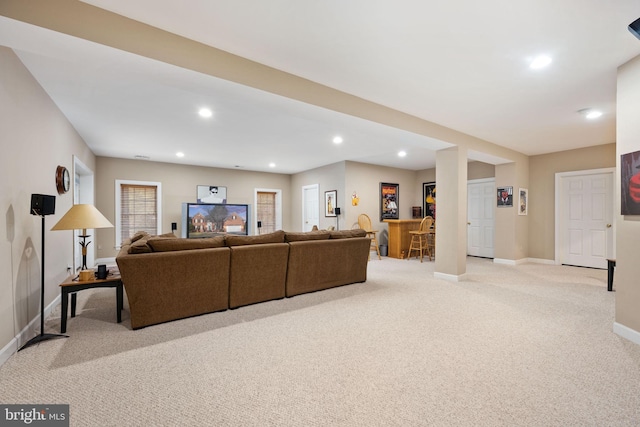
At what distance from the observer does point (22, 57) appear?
8.02ft

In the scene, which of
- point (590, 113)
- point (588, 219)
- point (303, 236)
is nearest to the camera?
point (590, 113)

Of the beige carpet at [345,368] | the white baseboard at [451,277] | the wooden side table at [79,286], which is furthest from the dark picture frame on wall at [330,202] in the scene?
the wooden side table at [79,286]

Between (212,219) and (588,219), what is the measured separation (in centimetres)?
857

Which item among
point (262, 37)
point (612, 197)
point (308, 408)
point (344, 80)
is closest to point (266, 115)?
point (344, 80)

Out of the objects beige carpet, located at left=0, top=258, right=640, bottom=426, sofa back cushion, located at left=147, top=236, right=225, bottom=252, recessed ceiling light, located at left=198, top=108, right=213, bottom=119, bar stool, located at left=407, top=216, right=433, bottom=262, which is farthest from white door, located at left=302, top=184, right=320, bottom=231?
sofa back cushion, located at left=147, top=236, right=225, bottom=252

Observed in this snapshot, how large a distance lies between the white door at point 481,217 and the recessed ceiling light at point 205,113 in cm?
648

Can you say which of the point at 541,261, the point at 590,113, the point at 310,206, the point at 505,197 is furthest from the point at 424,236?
the point at 590,113

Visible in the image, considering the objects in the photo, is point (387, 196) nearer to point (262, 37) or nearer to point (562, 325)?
point (562, 325)

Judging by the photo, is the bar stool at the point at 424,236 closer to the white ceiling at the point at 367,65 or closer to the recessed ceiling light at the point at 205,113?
the white ceiling at the point at 367,65

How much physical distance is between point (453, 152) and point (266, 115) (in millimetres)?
3113

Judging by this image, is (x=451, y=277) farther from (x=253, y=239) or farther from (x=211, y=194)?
(x=211, y=194)

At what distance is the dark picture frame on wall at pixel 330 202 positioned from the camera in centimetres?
762

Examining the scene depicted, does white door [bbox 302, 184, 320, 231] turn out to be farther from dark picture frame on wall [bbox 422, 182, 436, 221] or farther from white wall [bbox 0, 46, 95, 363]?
white wall [bbox 0, 46, 95, 363]

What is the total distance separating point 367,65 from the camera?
264 cm
